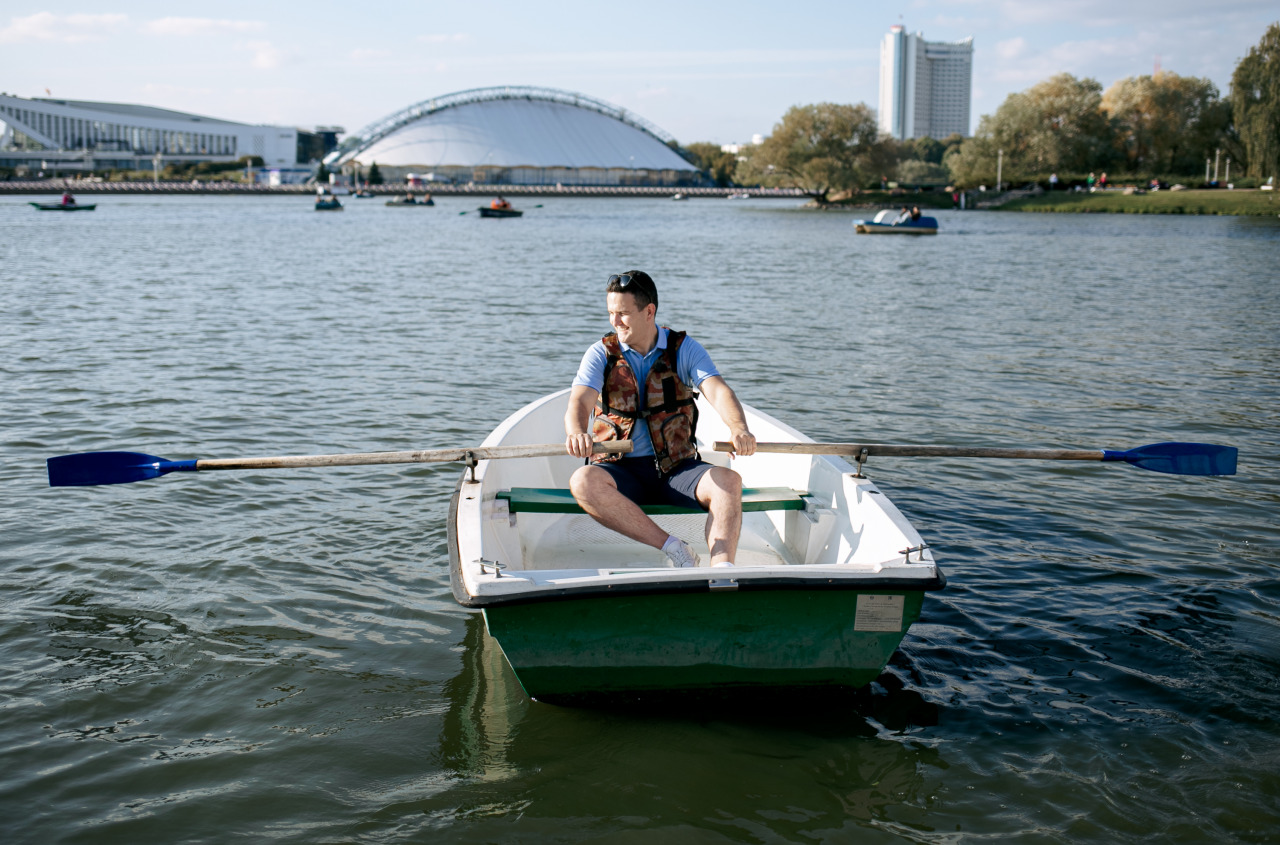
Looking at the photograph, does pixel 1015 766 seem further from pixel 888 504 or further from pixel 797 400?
pixel 797 400

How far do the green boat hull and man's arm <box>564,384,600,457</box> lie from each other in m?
→ 0.96

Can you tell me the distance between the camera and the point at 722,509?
15.4 ft

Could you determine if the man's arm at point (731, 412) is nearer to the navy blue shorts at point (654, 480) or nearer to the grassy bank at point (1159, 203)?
the navy blue shorts at point (654, 480)

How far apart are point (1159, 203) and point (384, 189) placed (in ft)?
280

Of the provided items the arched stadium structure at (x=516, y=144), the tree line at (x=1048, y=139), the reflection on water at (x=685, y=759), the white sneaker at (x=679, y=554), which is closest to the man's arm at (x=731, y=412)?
the white sneaker at (x=679, y=554)

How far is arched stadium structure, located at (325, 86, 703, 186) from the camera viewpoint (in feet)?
432

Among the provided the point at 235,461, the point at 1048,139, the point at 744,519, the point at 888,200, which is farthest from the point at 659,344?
the point at 888,200

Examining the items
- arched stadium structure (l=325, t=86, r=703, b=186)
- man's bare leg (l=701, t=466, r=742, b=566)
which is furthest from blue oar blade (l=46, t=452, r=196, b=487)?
arched stadium structure (l=325, t=86, r=703, b=186)

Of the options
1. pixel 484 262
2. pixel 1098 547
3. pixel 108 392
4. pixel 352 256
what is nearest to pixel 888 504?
pixel 1098 547

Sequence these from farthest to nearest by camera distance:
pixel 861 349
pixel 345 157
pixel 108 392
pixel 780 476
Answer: pixel 345 157 < pixel 861 349 < pixel 108 392 < pixel 780 476

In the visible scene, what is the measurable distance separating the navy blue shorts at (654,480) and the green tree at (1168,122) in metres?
93.4

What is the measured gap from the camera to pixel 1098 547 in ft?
21.8

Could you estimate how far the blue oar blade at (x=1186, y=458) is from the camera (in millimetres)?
5746

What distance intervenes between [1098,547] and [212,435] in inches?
298
